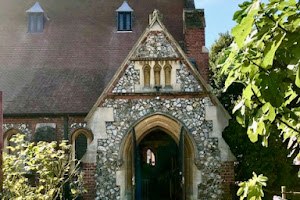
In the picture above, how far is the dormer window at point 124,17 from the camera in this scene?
1733 centimetres

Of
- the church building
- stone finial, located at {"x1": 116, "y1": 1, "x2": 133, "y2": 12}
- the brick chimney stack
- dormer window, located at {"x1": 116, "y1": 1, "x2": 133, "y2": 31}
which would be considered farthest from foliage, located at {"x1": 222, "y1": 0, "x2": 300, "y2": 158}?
stone finial, located at {"x1": 116, "y1": 1, "x2": 133, "y2": 12}

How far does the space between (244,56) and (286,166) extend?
978 cm

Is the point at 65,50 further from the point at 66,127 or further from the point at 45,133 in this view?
the point at 45,133

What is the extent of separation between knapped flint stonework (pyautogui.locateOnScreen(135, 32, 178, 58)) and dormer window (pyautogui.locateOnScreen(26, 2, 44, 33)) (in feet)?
22.8

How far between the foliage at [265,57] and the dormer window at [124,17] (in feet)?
48.3

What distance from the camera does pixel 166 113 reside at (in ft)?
38.6

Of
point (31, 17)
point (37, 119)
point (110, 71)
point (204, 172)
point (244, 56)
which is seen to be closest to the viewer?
point (244, 56)

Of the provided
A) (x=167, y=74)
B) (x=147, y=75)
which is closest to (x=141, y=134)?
(x=147, y=75)

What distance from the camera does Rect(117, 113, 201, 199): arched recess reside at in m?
11.6

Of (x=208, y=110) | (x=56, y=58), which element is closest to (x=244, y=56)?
(x=208, y=110)

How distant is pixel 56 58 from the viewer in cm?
1625

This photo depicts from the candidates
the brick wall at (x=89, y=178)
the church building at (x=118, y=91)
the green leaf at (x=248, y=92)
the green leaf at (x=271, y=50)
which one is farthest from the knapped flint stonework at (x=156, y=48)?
the green leaf at (x=271, y=50)

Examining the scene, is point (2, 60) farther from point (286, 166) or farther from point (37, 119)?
point (286, 166)

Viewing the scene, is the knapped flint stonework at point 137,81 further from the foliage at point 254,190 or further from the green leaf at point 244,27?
the green leaf at point 244,27
